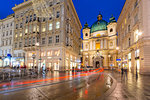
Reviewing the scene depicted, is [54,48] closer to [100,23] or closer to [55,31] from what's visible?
[55,31]

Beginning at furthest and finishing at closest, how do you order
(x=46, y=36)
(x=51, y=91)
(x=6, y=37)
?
(x=6, y=37) < (x=46, y=36) < (x=51, y=91)

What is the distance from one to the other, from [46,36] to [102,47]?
3666 cm

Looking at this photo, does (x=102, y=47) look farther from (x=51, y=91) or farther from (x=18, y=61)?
(x=51, y=91)

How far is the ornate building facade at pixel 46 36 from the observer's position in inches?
1324

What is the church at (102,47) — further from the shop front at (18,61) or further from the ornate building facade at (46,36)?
the shop front at (18,61)

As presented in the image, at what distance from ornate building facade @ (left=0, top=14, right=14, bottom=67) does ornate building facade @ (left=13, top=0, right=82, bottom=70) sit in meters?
5.59

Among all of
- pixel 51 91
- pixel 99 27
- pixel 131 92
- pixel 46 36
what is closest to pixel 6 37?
pixel 46 36

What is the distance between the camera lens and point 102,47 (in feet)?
195

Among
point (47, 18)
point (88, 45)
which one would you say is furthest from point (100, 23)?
point (47, 18)

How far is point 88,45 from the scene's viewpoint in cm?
6731

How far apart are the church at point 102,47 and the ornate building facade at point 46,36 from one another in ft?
88.0

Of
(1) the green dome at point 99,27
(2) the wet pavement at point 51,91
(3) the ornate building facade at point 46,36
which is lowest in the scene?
(2) the wet pavement at point 51,91

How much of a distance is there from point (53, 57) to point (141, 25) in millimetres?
27070

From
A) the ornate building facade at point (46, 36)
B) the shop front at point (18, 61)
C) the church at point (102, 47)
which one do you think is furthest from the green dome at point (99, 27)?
the shop front at point (18, 61)
